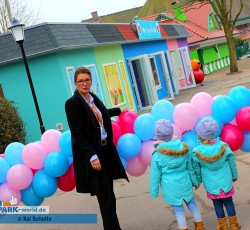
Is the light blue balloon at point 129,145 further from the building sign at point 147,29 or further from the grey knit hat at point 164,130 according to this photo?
the building sign at point 147,29

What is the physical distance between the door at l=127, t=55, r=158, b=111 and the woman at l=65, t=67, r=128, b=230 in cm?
1295

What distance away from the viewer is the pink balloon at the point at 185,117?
14.9ft

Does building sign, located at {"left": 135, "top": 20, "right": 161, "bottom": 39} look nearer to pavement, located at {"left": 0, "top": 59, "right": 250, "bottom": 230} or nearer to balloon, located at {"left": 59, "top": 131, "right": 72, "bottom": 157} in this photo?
pavement, located at {"left": 0, "top": 59, "right": 250, "bottom": 230}

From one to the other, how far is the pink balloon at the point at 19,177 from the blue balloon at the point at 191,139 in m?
1.68

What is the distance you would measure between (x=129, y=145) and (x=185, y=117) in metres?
0.64

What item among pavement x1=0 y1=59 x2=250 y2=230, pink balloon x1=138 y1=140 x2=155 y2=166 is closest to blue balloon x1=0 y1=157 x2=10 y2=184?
pavement x1=0 y1=59 x2=250 y2=230

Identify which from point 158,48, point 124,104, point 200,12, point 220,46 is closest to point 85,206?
point 124,104

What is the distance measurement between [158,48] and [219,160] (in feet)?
56.3

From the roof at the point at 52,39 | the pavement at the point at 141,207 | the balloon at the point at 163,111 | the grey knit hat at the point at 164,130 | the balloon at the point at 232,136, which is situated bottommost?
the pavement at the point at 141,207

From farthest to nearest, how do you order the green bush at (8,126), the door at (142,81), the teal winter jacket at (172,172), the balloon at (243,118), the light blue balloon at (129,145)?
the door at (142,81) < the green bush at (8,126) < the light blue balloon at (129,145) < the balloon at (243,118) < the teal winter jacket at (172,172)

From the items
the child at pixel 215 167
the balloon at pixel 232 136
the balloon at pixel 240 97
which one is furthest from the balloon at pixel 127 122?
the balloon at pixel 240 97

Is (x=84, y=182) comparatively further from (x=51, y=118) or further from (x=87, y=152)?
(x=51, y=118)

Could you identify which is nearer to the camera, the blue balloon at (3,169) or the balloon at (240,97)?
the balloon at (240,97)

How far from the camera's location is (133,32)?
17.7 meters
